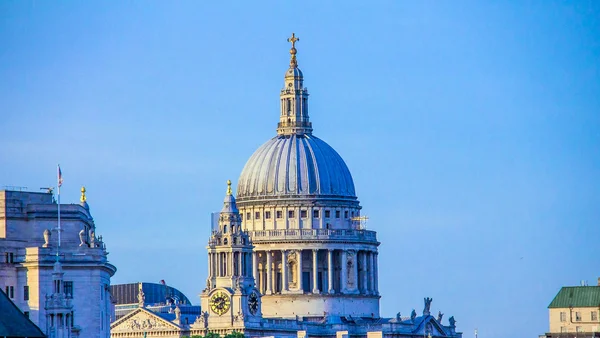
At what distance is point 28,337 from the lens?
655ft

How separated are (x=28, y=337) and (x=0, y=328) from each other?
2.89 meters

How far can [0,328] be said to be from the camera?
7771 inches
